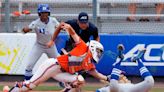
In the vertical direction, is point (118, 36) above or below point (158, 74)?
above

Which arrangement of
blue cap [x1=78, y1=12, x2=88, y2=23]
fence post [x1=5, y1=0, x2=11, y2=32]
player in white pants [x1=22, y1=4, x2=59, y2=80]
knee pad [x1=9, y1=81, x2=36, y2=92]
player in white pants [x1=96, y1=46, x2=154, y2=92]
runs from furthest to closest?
fence post [x1=5, y1=0, x2=11, y2=32]
player in white pants [x1=22, y1=4, x2=59, y2=80]
blue cap [x1=78, y1=12, x2=88, y2=23]
knee pad [x1=9, y1=81, x2=36, y2=92]
player in white pants [x1=96, y1=46, x2=154, y2=92]

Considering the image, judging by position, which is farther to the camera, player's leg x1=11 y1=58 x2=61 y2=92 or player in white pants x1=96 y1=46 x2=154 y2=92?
player's leg x1=11 y1=58 x2=61 y2=92

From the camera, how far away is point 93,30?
11.4m

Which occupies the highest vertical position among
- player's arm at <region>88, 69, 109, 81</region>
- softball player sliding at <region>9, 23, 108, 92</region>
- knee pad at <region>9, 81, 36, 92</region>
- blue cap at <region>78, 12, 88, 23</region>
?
→ blue cap at <region>78, 12, 88, 23</region>

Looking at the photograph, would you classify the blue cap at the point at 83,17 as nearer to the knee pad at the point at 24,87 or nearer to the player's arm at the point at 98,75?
the player's arm at the point at 98,75

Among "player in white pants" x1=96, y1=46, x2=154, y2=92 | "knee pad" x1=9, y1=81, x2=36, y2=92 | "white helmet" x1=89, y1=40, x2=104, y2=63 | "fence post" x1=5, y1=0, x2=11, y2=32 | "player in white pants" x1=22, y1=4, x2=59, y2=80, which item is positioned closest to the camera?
"player in white pants" x1=96, y1=46, x2=154, y2=92

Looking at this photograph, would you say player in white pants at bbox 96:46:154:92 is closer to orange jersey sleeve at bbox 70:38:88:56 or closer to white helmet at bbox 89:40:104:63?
white helmet at bbox 89:40:104:63

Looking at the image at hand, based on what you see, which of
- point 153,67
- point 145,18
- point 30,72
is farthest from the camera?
point 145,18

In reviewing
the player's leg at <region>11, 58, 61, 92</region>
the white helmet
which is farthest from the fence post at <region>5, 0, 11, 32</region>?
the white helmet

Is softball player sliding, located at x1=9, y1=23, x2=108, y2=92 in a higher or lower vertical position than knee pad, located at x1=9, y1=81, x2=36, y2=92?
higher

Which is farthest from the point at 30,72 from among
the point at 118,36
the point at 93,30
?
the point at 118,36

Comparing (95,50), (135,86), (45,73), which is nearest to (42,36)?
(45,73)

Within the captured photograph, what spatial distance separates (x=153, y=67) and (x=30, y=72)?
3.28 m

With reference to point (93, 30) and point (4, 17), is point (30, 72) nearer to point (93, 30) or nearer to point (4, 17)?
point (93, 30)
